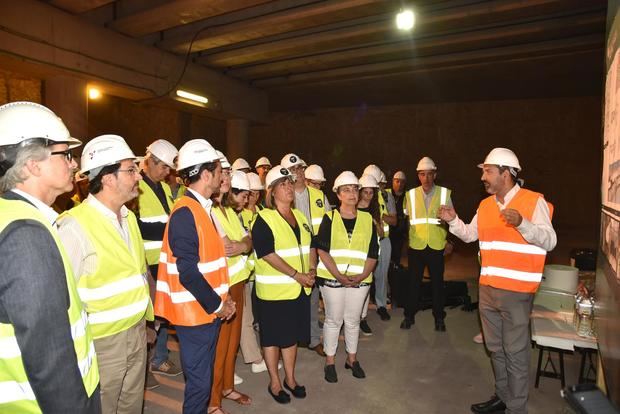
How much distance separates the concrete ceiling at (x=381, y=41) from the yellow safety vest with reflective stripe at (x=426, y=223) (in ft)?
10.9

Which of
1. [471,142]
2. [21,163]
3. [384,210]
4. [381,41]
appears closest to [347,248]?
[384,210]

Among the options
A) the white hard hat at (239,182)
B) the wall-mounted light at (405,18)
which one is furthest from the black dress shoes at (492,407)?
the wall-mounted light at (405,18)

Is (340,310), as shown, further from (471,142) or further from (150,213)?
(471,142)

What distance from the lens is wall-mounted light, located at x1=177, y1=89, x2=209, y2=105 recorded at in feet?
32.0

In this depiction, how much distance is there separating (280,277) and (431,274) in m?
2.95

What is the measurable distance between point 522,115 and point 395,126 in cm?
398

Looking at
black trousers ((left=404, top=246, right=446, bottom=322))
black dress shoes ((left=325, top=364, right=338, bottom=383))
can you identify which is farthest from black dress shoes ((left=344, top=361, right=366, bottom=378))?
black trousers ((left=404, top=246, right=446, bottom=322))

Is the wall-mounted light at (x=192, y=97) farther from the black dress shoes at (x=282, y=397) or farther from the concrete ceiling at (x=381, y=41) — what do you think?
the black dress shoes at (x=282, y=397)

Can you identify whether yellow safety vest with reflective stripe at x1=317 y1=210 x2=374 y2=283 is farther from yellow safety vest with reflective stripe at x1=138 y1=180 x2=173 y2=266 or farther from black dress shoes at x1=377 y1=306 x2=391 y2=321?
black dress shoes at x1=377 y1=306 x2=391 y2=321

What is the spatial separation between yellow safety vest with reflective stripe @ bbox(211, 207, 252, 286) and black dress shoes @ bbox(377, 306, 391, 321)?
9.56ft

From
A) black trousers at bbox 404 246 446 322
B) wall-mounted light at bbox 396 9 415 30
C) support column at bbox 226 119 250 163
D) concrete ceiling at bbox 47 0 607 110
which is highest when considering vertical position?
concrete ceiling at bbox 47 0 607 110

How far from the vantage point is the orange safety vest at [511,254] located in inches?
129

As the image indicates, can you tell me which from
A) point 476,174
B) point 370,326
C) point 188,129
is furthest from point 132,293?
point 476,174

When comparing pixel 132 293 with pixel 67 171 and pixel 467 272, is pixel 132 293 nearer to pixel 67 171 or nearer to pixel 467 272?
pixel 67 171
